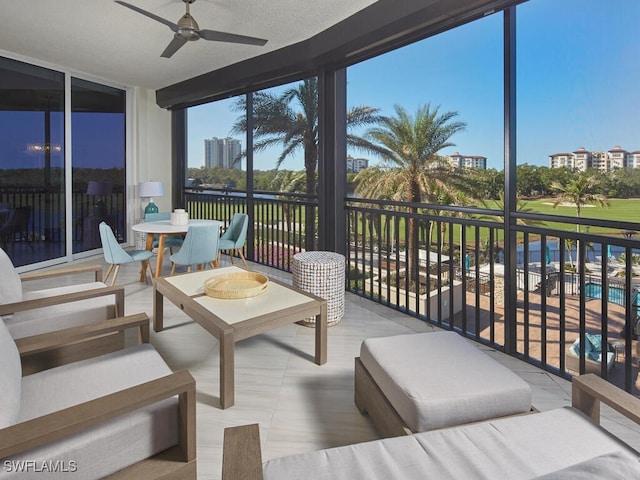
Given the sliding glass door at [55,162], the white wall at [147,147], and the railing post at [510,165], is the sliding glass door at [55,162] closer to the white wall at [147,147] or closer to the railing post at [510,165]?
the white wall at [147,147]

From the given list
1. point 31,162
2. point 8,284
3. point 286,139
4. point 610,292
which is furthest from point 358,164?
point 31,162

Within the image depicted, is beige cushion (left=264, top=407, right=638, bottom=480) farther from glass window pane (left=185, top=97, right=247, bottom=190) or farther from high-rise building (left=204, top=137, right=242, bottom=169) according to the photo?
high-rise building (left=204, top=137, right=242, bottom=169)

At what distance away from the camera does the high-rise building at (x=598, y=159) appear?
2.14 metres

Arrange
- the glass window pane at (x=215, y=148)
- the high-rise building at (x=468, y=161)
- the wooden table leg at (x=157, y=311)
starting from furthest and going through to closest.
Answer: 1. the glass window pane at (x=215, y=148)
2. the high-rise building at (x=468, y=161)
3. the wooden table leg at (x=157, y=311)

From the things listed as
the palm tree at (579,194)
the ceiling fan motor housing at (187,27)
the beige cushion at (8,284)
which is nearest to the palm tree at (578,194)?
the palm tree at (579,194)

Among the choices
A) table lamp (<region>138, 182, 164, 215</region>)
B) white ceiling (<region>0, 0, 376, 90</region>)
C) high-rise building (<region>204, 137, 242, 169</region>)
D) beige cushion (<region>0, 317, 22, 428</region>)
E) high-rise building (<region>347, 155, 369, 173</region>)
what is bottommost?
beige cushion (<region>0, 317, 22, 428</region>)

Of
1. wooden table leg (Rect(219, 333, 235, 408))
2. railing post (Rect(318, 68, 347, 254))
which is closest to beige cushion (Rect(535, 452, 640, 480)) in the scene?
wooden table leg (Rect(219, 333, 235, 408))

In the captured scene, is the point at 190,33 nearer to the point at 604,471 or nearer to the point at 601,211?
the point at 601,211

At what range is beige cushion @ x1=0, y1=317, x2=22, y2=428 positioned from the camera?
3.69 feet

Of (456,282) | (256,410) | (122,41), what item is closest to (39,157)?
(122,41)

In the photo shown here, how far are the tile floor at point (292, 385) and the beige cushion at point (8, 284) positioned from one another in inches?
31.7

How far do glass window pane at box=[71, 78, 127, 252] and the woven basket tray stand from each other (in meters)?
3.81

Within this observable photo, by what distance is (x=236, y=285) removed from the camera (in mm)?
2670

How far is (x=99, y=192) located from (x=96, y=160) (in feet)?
1.50
